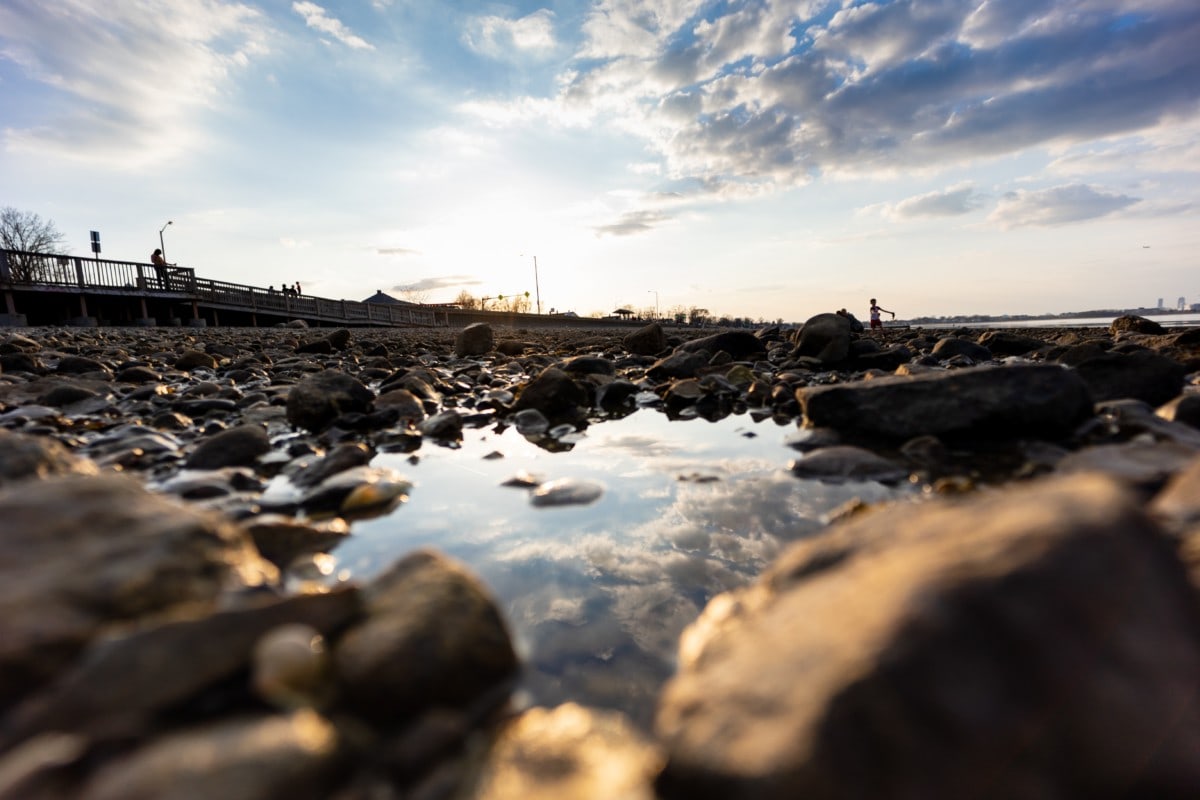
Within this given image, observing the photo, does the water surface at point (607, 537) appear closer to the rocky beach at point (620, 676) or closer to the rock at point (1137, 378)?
the rocky beach at point (620, 676)

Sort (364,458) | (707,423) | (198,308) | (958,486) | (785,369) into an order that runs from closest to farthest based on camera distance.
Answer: (958,486), (364,458), (707,423), (785,369), (198,308)

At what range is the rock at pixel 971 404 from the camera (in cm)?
259

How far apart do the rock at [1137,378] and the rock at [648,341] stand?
20.1 feet

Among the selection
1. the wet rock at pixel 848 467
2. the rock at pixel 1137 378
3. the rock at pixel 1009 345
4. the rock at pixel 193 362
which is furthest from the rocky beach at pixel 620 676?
the rock at pixel 1009 345

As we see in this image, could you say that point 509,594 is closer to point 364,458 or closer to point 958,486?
point 364,458

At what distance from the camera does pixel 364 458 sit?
2648 millimetres

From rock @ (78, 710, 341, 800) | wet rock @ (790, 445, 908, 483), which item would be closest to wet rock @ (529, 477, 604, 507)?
wet rock @ (790, 445, 908, 483)

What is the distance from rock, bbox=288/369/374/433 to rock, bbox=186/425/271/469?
28.0 inches

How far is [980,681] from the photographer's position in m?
0.73

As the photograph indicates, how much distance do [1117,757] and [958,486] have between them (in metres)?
1.48

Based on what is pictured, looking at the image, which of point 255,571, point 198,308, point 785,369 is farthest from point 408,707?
point 198,308

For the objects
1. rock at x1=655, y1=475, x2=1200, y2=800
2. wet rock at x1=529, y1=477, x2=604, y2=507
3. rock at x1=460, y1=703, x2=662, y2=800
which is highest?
rock at x1=655, y1=475, x2=1200, y2=800

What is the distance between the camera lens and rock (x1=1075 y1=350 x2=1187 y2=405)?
3051 millimetres

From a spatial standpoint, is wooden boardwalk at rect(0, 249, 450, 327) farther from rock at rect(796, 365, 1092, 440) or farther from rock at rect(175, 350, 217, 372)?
rock at rect(796, 365, 1092, 440)
